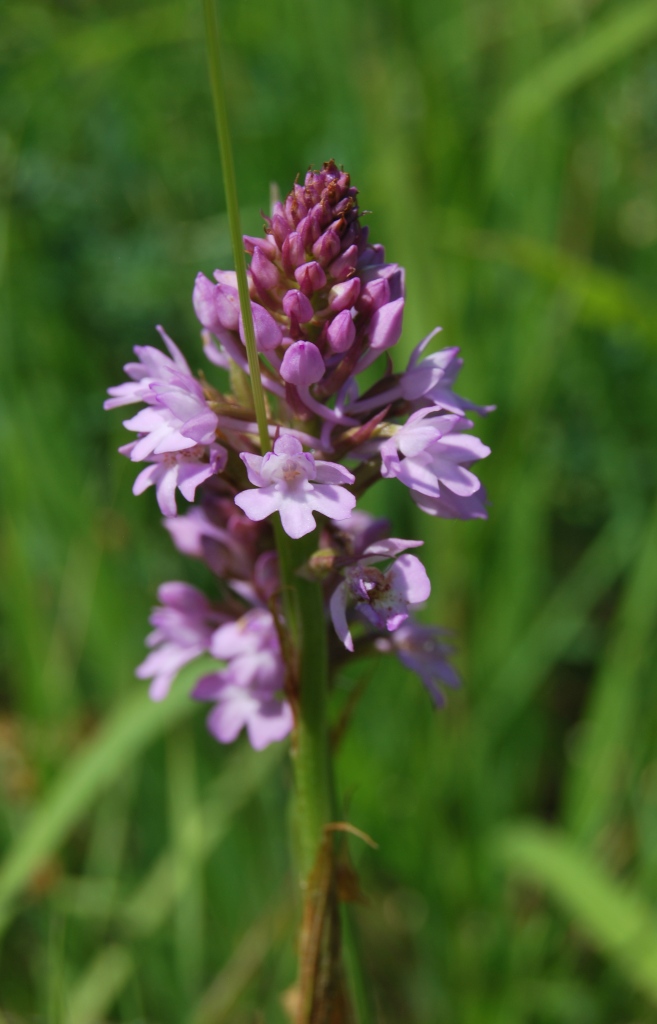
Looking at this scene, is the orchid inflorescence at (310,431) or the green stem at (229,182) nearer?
the green stem at (229,182)

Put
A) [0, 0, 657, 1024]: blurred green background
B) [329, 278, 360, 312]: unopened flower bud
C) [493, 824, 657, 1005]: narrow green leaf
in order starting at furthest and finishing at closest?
[0, 0, 657, 1024]: blurred green background
[493, 824, 657, 1005]: narrow green leaf
[329, 278, 360, 312]: unopened flower bud

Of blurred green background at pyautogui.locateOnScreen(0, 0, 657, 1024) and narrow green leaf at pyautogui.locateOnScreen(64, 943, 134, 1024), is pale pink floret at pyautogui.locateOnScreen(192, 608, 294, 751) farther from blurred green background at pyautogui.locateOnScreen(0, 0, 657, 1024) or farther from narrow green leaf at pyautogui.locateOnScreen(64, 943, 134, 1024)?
narrow green leaf at pyautogui.locateOnScreen(64, 943, 134, 1024)

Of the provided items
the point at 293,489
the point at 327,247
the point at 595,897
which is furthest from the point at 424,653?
the point at 595,897

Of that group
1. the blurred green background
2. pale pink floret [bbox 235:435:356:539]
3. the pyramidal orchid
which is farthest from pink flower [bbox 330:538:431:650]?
the blurred green background

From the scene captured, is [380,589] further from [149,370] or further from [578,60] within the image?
[578,60]

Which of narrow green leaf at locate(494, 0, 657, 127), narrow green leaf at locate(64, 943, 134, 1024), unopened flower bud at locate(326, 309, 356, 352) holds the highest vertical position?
narrow green leaf at locate(494, 0, 657, 127)

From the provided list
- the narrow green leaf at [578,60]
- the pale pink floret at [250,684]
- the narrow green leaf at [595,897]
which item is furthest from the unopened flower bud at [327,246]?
the narrow green leaf at [578,60]

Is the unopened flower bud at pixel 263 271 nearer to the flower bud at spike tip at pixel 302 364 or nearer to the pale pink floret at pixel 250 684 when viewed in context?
the flower bud at spike tip at pixel 302 364
